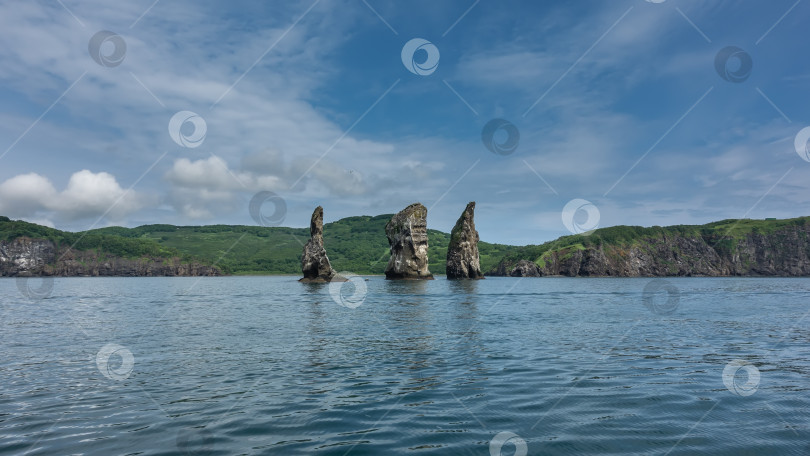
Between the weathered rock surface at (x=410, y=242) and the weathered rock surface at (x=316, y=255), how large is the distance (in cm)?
2095

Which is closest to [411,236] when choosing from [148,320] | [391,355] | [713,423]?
[148,320]

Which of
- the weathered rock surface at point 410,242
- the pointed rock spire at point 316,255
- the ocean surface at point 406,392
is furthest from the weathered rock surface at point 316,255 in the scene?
the ocean surface at point 406,392

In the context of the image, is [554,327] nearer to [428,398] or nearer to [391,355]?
[391,355]

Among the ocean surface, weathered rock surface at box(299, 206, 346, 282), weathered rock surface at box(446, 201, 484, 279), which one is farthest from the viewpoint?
weathered rock surface at box(446, 201, 484, 279)

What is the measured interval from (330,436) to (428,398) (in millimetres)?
3950

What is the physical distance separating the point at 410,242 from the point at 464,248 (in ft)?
81.1

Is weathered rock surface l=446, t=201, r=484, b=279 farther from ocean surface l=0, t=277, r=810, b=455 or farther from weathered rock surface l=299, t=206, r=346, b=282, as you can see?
ocean surface l=0, t=277, r=810, b=455

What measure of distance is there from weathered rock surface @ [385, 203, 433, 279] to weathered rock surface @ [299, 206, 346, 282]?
2095 centimetres

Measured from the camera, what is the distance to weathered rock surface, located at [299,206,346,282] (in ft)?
369

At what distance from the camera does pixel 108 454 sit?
8891 mm

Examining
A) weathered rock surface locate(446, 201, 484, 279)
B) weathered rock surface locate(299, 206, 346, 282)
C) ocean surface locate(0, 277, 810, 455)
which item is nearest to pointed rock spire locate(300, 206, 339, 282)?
weathered rock surface locate(299, 206, 346, 282)

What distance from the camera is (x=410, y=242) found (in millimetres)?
123625

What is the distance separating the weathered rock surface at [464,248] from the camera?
13912cm

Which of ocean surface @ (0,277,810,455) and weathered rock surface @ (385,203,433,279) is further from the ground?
weathered rock surface @ (385,203,433,279)
